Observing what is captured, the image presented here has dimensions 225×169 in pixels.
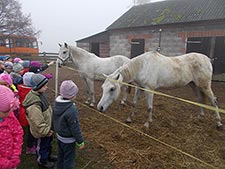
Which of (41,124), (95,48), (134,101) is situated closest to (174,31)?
(134,101)

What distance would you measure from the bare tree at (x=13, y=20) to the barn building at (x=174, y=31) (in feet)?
47.2

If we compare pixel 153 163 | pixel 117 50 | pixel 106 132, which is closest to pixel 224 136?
pixel 153 163

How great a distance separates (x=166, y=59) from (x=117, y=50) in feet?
32.4

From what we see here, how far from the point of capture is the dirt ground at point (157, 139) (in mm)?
2869

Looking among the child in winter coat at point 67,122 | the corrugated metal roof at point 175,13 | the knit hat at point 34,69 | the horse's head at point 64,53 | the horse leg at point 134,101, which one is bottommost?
the horse leg at point 134,101

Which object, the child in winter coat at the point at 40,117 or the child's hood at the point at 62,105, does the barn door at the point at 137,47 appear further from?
the child's hood at the point at 62,105

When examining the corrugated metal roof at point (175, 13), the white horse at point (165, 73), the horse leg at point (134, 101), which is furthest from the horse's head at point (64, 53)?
the corrugated metal roof at point (175, 13)

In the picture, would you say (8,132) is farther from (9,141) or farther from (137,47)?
(137,47)

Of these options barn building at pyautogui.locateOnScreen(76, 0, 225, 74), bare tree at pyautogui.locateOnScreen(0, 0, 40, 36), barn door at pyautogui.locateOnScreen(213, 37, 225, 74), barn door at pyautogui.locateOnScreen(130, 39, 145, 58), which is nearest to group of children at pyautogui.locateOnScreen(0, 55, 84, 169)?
barn building at pyautogui.locateOnScreen(76, 0, 225, 74)

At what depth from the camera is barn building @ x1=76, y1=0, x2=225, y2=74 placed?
9867mm

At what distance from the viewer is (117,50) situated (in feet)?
46.1

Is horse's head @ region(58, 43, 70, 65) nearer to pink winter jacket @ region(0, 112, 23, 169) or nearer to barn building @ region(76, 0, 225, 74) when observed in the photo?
pink winter jacket @ region(0, 112, 23, 169)

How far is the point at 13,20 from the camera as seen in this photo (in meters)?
24.3

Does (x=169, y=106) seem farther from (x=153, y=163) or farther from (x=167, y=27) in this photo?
(x=167, y=27)
